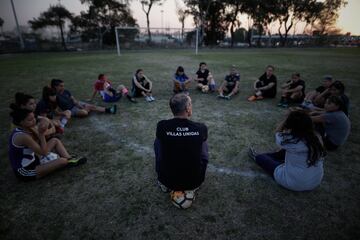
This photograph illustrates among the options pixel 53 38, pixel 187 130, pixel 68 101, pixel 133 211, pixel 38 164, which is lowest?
pixel 133 211

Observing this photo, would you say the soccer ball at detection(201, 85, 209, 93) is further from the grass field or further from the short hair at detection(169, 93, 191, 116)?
the short hair at detection(169, 93, 191, 116)

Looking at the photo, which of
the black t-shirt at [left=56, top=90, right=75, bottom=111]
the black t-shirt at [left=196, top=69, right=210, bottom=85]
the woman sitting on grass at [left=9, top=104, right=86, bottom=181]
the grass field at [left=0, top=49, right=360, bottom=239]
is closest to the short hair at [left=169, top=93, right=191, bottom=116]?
the grass field at [left=0, top=49, right=360, bottom=239]

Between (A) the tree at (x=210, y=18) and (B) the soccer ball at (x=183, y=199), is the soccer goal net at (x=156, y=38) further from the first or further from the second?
(B) the soccer ball at (x=183, y=199)

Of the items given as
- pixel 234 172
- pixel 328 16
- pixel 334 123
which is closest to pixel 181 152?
pixel 234 172

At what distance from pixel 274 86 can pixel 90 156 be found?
6926 mm

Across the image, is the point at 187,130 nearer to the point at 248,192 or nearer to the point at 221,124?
the point at 248,192

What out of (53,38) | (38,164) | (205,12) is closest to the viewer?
(38,164)

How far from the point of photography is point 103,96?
750 cm

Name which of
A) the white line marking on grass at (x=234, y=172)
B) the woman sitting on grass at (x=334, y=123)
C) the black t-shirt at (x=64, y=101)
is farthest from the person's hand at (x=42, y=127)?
the woman sitting on grass at (x=334, y=123)

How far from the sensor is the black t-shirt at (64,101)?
220 inches

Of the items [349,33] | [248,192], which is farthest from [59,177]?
[349,33]

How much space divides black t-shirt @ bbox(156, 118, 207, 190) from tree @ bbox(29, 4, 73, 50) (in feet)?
154

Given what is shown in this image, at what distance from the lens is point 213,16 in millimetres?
50219

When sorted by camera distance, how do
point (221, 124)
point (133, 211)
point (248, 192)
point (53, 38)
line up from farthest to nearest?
1. point (53, 38)
2. point (221, 124)
3. point (248, 192)
4. point (133, 211)
